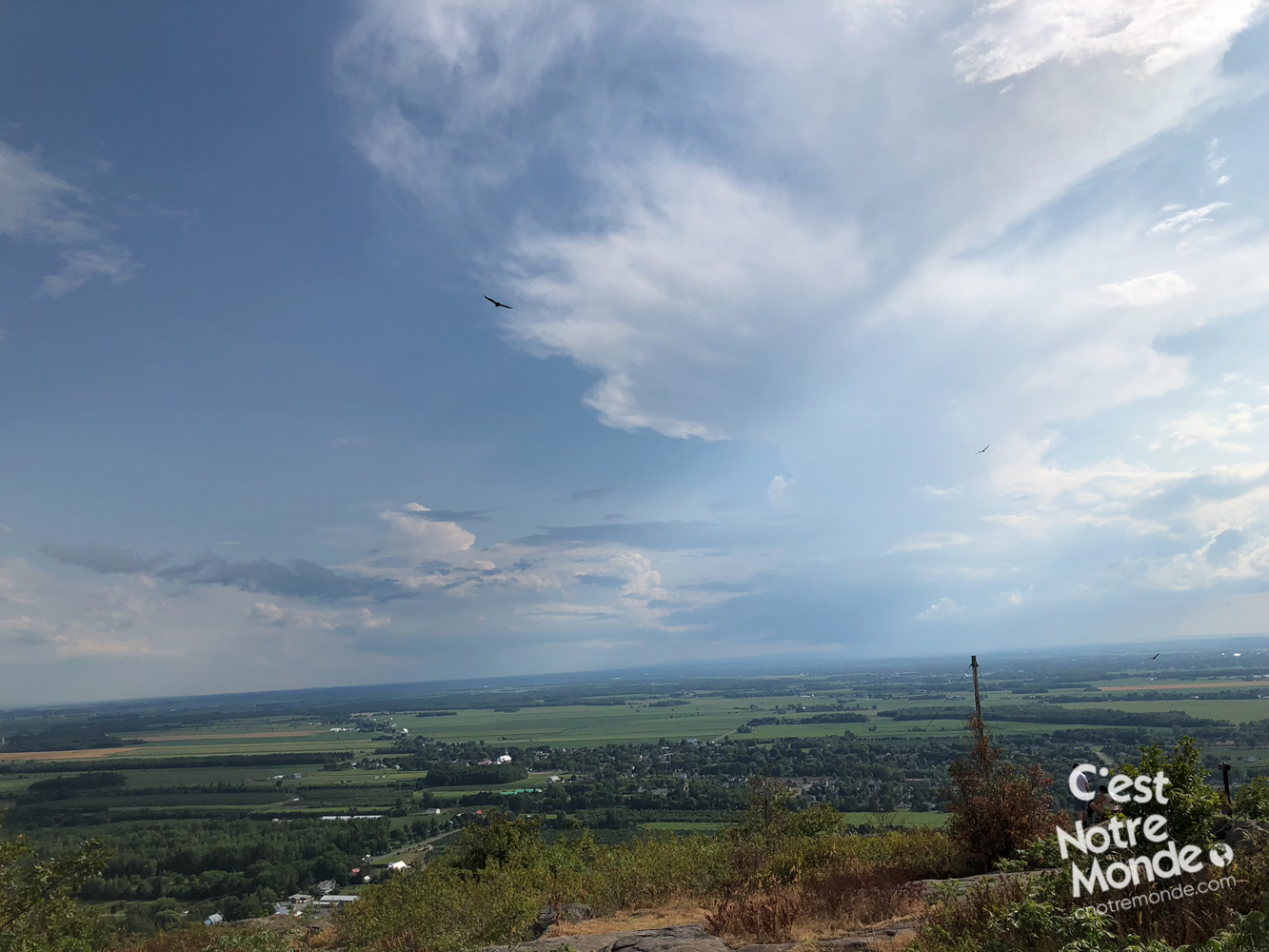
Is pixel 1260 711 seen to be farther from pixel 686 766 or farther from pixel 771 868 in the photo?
pixel 771 868

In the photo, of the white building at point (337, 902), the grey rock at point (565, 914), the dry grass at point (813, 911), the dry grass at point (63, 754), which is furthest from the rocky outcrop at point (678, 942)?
the dry grass at point (63, 754)

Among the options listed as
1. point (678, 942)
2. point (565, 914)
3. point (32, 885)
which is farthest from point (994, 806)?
point (32, 885)

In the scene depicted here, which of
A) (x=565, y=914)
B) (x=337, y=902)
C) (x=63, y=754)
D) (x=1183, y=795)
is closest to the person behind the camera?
(x=1183, y=795)

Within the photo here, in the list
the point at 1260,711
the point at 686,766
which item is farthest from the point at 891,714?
the point at 1260,711

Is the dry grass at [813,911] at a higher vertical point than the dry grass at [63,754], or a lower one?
higher

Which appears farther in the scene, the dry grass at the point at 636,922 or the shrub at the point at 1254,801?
the dry grass at the point at 636,922

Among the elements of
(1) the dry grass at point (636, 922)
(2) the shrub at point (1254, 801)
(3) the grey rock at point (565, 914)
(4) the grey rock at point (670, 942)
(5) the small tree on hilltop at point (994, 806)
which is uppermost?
(2) the shrub at point (1254, 801)

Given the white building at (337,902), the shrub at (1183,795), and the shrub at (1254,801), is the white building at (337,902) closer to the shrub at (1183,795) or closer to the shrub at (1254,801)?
the shrub at (1183,795)

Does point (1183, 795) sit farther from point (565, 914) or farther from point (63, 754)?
point (63, 754)

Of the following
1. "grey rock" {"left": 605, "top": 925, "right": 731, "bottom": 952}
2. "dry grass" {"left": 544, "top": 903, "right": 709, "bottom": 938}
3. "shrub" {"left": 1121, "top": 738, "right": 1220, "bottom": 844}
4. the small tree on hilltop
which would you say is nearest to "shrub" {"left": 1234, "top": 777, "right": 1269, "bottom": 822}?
"shrub" {"left": 1121, "top": 738, "right": 1220, "bottom": 844}
